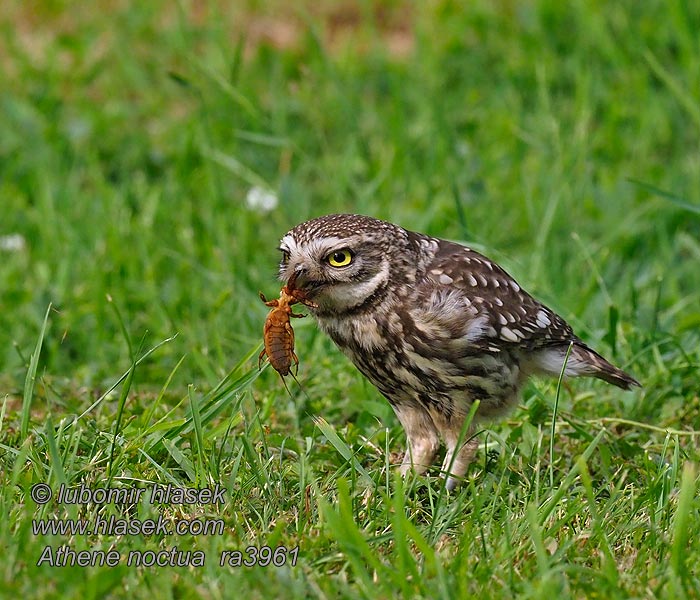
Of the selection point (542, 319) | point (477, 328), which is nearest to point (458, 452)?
point (477, 328)

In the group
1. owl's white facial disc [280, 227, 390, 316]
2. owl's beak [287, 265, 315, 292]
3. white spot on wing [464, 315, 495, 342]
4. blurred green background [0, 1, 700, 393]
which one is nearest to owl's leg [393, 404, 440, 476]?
white spot on wing [464, 315, 495, 342]

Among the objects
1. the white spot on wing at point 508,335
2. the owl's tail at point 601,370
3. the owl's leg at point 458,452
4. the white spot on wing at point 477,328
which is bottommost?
the owl's leg at point 458,452

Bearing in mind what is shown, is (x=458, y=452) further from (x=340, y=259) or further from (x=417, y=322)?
(x=340, y=259)

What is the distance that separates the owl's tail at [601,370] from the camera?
174 inches

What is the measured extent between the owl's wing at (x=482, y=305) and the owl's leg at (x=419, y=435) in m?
0.38

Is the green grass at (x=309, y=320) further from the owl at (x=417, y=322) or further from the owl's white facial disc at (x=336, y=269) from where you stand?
the owl's white facial disc at (x=336, y=269)

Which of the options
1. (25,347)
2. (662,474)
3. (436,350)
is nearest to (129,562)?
(436,350)

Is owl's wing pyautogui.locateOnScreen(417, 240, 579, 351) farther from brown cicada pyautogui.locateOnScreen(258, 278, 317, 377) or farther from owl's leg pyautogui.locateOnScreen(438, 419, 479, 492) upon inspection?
brown cicada pyautogui.locateOnScreen(258, 278, 317, 377)

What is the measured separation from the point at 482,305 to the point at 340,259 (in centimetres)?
55

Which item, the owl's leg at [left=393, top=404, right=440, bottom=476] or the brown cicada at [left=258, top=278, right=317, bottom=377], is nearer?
the brown cicada at [left=258, top=278, right=317, bottom=377]

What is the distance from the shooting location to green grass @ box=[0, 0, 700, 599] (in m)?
3.32

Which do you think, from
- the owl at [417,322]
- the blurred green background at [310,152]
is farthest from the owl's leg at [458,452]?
the blurred green background at [310,152]

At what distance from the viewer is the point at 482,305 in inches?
164

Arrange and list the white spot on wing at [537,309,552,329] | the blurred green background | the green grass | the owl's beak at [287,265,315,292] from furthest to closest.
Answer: the blurred green background < the white spot on wing at [537,309,552,329] < the owl's beak at [287,265,315,292] < the green grass
